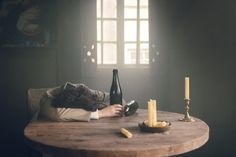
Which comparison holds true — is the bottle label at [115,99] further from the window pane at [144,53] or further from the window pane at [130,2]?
the window pane at [130,2]

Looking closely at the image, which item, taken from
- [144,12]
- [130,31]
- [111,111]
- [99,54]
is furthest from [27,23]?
[111,111]

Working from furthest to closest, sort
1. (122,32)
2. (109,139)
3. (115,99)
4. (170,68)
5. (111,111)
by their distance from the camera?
1. (122,32)
2. (170,68)
3. (115,99)
4. (111,111)
5. (109,139)

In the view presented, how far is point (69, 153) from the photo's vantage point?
1.90m

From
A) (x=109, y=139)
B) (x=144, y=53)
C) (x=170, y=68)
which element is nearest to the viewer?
(x=109, y=139)

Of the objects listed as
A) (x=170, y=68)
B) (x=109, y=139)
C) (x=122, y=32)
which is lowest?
(x=109, y=139)

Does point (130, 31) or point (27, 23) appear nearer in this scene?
point (27, 23)

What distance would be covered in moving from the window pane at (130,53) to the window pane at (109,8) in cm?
40

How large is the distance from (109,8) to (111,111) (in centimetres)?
228

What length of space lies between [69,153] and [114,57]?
297cm

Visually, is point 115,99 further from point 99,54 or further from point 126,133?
point 99,54

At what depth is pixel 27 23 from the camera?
181 inches

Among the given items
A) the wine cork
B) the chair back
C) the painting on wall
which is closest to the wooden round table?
the wine cork

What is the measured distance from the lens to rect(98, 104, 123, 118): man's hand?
2.68 metres

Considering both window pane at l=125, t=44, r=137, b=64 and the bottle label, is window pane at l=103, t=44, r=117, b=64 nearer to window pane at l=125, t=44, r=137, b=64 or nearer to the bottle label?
window pane at l=125, t=44, r=137, b=64
